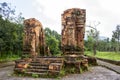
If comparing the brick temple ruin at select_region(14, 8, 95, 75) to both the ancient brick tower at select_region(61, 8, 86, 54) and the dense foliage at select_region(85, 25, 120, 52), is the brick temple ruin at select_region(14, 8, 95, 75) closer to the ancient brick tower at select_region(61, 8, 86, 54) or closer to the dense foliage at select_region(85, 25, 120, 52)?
the ancient brick tower at select_region(61, 8, 86, 54)

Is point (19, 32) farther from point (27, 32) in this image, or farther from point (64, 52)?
point (64, 52)

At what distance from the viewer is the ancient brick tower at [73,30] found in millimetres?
13383

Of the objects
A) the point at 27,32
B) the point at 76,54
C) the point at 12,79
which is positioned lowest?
the point at 12,79

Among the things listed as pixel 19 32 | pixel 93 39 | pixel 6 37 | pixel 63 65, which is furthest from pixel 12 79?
pixel 93 39

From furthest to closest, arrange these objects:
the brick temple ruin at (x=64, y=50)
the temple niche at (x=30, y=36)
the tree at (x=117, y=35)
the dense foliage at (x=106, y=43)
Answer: the tree at (x=117, y=35)
the dense foliage at (x=106, y=43)
the temple niche at (x=30, y=36)
the brick temple ruin at (x=64, y=50)

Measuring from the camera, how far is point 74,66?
1255cm

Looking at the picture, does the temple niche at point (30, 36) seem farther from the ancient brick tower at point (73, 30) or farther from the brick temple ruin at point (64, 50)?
the ancient brick tower at point (73, 30)

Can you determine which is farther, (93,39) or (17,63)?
(93,39)

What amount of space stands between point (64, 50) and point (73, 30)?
1255mm

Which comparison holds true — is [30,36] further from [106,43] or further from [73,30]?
[106,43]

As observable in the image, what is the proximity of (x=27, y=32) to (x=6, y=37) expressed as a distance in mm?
6985

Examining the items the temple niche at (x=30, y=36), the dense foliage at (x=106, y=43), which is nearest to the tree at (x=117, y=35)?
the dense foliage at (x=106, y=43)

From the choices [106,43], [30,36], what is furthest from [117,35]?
[30,36]

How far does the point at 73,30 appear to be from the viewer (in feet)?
44.1
